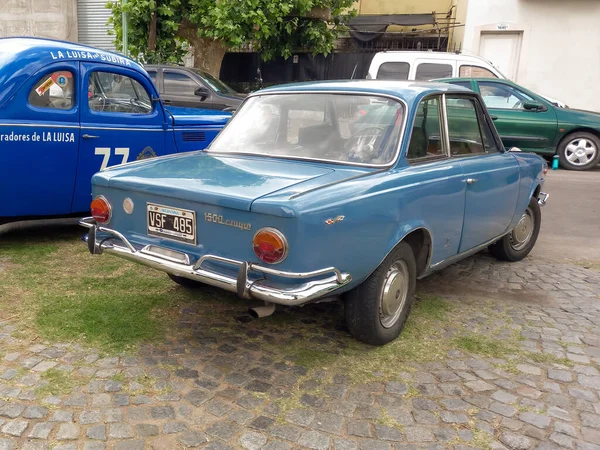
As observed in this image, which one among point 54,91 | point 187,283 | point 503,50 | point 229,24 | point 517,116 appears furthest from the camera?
point 503,50

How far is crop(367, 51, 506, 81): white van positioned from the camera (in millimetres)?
11805

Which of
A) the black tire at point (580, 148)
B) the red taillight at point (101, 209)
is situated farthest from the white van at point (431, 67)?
the red taillight at point (101, 209)

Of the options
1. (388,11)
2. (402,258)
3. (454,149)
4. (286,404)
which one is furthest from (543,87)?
(286,404)

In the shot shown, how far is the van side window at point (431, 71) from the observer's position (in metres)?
11.9

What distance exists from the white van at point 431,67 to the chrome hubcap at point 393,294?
28.4 feet

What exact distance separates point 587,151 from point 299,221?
33.3ft

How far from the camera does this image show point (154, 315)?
4.06 metres

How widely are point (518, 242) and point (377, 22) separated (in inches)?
525

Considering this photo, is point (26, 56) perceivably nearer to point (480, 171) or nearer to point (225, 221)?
point (225, 221)

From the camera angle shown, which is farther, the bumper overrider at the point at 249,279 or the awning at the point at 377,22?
the awning at the point at 377,22

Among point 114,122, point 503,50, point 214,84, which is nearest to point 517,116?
point 214,84

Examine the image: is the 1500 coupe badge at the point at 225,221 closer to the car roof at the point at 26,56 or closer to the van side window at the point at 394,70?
the car roof at the point at 26,56

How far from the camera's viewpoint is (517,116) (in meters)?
10.9

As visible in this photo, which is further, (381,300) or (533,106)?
(533,106)
